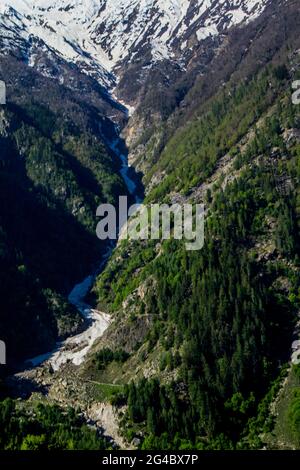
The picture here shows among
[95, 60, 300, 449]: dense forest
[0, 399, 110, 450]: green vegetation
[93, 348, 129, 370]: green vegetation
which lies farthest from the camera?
[93, 348, 129, 370]: green vegetation

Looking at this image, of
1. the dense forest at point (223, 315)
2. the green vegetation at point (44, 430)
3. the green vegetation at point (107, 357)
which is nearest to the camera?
the green vegetation at point (44, 430)

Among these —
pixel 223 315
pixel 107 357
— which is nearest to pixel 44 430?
pixel 107 357

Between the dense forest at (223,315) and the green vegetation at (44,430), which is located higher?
the dense forest at (223,315)

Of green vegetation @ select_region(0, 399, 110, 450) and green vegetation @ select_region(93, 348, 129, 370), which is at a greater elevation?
green vegetation @ select_region(93, 348, 129, 370)

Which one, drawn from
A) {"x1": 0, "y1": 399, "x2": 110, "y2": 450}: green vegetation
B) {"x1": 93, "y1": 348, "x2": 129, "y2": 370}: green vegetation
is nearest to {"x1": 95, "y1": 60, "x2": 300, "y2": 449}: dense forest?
{"x1": 93, "y1": 348, "x2": 129, "y2": 370}: green vegetation

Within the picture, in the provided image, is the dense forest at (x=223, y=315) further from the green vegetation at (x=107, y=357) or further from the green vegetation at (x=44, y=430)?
the green vegetation at (x=44, y=430)

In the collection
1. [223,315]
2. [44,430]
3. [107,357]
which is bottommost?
[44,430]

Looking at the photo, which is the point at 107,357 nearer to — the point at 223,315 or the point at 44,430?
the point at 223,315

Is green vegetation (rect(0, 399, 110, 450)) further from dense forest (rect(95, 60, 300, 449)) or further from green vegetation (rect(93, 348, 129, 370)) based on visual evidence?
green vegetation (rect(93, 348, 129, 370))

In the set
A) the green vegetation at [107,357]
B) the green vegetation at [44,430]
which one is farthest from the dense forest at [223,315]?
the green vegetation at [44,430]

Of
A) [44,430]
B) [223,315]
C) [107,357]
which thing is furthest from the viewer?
[107,357]
